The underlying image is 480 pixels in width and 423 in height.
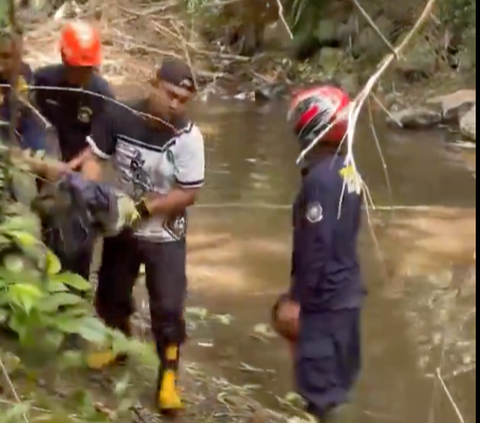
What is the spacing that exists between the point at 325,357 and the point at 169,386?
2.65 feet

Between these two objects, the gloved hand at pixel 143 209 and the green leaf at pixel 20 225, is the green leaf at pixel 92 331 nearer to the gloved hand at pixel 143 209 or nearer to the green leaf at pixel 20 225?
the green leaf at pixel 20 225

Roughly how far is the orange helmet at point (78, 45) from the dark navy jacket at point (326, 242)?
1.29 metres

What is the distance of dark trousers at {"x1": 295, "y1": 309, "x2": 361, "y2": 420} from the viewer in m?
3.73

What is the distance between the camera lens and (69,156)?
14.3 feet

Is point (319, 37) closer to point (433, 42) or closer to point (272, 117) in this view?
point (433, 42)

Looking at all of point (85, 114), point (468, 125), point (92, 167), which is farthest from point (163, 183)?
point (468, 125)

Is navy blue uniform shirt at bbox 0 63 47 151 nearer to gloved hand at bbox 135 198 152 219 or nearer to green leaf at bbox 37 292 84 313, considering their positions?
gloved hand at bbox 135 198 152 219

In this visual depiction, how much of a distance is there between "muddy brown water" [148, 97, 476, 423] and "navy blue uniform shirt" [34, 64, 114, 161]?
140 cm

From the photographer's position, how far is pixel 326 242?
3.59 m

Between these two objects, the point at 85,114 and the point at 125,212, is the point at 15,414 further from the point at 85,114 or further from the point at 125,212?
the point at 85,114

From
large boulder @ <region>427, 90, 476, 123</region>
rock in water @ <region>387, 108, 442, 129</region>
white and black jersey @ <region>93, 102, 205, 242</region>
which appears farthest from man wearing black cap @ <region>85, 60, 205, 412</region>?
large boulder @ <region>427, 90, 476, 123</region>

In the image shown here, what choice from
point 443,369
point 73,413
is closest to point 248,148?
point 443,369

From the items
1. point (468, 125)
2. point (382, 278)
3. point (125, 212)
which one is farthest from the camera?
point (468, 125)

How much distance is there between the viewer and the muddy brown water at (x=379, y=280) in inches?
192
